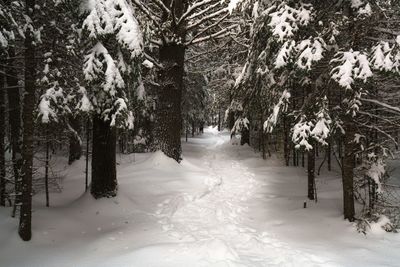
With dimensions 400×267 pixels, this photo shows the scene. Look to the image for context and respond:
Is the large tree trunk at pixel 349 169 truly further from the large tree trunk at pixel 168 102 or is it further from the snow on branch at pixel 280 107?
the large tree trunk at pixel 168 102

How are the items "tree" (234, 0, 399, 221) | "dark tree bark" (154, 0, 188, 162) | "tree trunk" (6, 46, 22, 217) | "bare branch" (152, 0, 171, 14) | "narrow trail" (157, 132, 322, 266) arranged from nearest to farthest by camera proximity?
"narrow trail" (157, 132, 322, 266)
"tree" (234, 0, 399, 221)
"tree trunk" (6, 46, 22, 217)
"bare branch" (152, 0, 171, 14)
"dark tree bark" (154, 0, 188, 162)

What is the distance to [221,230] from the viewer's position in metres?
8.25

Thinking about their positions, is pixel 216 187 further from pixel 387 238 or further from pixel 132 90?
pixel 387 238

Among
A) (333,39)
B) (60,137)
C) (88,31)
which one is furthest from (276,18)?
(60,137)

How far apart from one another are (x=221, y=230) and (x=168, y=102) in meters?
5.86

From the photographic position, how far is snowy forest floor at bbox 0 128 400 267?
6773 millimetres

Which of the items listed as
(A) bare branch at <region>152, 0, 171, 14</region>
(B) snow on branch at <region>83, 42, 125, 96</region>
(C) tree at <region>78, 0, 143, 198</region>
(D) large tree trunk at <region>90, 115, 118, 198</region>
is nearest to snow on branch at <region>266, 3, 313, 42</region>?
(C) tree at <region>78, 0, 143, 198</region>

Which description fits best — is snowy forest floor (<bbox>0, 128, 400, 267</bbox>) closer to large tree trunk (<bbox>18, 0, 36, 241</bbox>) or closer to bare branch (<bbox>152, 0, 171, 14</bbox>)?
large tree trunk (<bbox>18, 0, 36, 241</bbox>)

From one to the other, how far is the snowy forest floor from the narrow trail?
0.07 ft

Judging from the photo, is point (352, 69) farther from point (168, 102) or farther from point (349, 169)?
point (168, 102)

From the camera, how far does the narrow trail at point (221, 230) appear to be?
6652 mm

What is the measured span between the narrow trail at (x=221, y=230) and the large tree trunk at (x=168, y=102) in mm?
1841

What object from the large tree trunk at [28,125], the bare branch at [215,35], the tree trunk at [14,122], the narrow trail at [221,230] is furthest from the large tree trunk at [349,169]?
the tree trunk at [14,122]

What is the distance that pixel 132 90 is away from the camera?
9.77 meters
